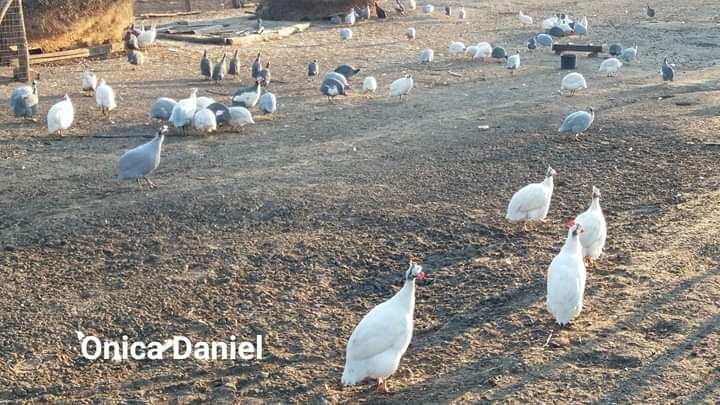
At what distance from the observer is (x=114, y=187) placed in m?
8.42

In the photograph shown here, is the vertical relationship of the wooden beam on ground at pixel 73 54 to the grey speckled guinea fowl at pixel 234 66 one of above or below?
above

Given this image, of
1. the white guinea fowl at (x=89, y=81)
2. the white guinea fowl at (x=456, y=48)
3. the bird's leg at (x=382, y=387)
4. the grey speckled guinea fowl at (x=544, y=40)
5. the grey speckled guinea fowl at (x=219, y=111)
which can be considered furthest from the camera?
the grey speckled guinea fowl at (x=544, y=40)

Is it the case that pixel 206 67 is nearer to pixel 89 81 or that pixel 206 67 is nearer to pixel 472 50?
pixel 89 81

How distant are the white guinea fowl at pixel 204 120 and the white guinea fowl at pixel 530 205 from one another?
4.13 m

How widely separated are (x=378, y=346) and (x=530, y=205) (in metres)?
2.89

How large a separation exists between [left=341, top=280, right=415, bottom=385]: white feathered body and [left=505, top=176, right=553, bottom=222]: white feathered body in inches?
104

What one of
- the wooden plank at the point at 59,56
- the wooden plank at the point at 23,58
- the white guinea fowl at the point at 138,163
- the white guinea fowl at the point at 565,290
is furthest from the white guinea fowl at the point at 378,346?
the wooden plank at the point at 59,56

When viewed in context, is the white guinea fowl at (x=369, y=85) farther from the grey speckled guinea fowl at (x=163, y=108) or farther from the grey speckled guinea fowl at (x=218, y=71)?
the grey speckled guinea fowl at (x=163, y=108)

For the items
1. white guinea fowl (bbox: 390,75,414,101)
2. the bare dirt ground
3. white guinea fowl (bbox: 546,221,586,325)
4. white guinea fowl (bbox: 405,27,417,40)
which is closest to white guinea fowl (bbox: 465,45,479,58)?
white guinea fowl (bbox: 405,27,417,40)

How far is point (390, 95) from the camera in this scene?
12.8 meters

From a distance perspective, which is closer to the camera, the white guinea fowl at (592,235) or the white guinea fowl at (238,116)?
the white guinea fowl at (592,235)

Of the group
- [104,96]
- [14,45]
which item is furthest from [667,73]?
[14,45]

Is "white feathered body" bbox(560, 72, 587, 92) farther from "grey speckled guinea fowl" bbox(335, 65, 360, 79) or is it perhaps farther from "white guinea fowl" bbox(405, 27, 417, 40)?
"white guinea fowl" bbox(405, 27, 417, 40)

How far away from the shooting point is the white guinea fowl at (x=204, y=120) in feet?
33.3
